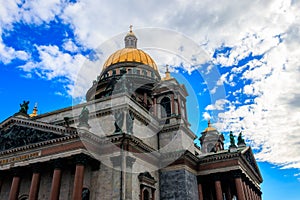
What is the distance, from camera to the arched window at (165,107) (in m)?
32.1

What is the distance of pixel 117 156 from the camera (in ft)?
70.6

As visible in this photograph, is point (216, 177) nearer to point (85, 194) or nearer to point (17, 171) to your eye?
point (85, 194)

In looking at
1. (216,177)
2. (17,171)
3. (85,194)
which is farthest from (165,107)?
(17,171)

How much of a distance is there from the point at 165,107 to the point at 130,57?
11.1m

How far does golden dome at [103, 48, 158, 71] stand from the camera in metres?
40.3

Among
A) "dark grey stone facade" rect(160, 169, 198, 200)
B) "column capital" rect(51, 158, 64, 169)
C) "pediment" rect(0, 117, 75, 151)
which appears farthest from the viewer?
"dark grey stone facade" rect(160, 169, 198, 200)

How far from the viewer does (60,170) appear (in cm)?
2070

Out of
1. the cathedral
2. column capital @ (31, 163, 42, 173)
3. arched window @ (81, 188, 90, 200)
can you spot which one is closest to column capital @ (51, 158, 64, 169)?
the cathedral

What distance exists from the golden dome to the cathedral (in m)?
6.11

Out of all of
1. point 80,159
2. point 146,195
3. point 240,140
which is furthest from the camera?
point 240,140

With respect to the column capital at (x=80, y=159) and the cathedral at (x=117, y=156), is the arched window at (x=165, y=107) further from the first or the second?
the column capital at (x=80, y=159)

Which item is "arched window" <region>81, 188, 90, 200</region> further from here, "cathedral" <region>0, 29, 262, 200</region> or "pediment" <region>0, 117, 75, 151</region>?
"pediment" <region>0, 117, 75, 151</region>

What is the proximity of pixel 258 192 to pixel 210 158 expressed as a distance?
12731 millimetres

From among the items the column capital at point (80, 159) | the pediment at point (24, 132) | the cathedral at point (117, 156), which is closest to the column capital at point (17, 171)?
the cathedral at point (117, 156)
